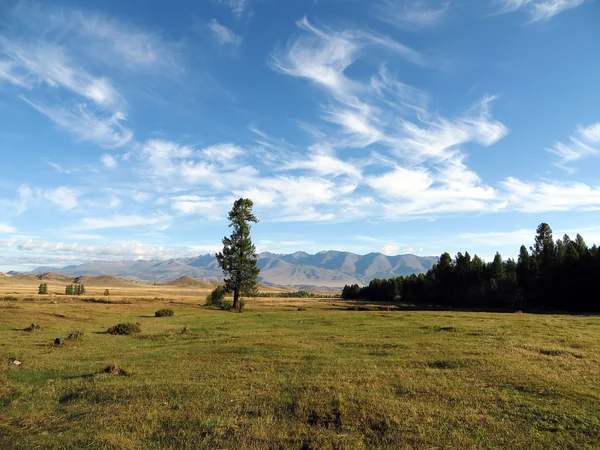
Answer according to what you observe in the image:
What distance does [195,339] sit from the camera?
1082 inches

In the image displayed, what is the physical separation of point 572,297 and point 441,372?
74.9 m

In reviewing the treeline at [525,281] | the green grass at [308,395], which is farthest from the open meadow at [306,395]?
the treeline at [525,281]

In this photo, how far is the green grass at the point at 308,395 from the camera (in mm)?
9719

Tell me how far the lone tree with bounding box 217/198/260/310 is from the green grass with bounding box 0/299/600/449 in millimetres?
38420

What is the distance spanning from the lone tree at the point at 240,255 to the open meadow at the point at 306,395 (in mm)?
38265

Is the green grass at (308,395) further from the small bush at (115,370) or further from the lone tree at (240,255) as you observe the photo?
the lone tree at (240,255)

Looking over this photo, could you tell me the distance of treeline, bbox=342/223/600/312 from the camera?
7162cm

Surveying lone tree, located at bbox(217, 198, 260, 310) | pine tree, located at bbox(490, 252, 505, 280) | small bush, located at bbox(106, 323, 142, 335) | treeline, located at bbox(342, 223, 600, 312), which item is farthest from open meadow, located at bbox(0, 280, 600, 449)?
pine tree, located at bbox(490, 252, 505, 280)

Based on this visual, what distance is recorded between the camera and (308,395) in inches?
504

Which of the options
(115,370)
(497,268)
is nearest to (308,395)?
(115,370)

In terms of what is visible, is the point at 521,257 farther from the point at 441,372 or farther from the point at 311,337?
the point at 441,372

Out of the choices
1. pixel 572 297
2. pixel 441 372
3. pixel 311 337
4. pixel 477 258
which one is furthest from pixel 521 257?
pixel 441 372

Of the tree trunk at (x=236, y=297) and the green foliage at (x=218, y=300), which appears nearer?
the tree trunk at (x=236, y=297)

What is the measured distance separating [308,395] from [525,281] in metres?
92.3
